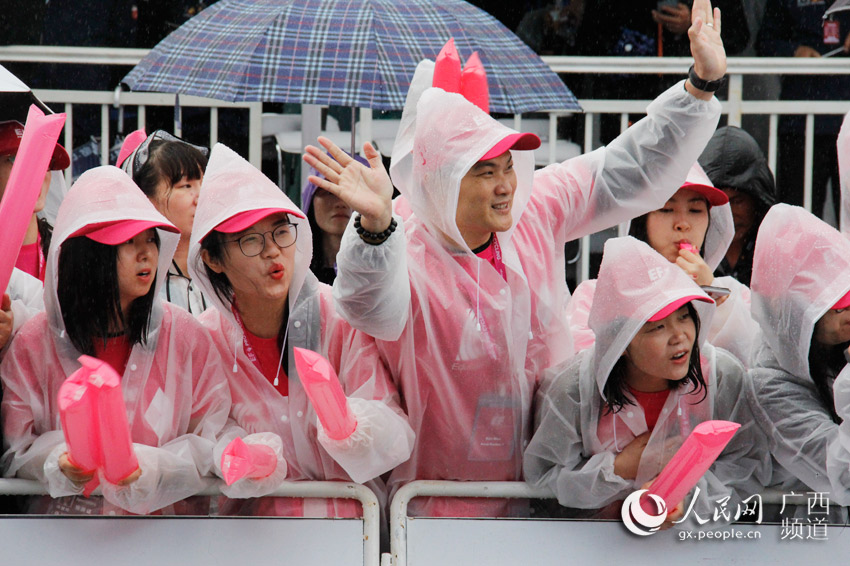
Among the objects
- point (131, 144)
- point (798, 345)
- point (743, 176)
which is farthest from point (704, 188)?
point (131, 144)

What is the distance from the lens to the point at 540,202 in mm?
3082

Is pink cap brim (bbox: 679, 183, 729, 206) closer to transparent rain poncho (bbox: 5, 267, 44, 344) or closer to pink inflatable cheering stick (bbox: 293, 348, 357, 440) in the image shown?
pink inflatable cheering stick (bbox: 293, 348, 357, 440)

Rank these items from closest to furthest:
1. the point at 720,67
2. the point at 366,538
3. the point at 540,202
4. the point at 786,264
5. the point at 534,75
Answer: the point at 366,538
the point at 786,264
the point at 720,67
the point at 540,202
the point at 534,75

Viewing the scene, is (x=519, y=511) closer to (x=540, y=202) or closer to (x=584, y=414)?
(x=584, y=414)

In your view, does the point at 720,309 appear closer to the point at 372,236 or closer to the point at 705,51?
the point at 705,51

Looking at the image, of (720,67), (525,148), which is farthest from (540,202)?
(720,67)

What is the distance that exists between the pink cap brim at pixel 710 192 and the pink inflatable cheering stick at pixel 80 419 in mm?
1986

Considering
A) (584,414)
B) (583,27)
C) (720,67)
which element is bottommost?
(584,414)

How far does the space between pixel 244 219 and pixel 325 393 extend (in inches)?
21.8

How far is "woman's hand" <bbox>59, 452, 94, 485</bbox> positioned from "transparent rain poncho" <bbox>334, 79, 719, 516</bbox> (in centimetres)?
72

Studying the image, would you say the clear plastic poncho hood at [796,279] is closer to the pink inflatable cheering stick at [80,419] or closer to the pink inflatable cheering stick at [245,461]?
the pink inflatable cheering stick at [245,461]

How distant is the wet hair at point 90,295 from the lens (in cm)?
266

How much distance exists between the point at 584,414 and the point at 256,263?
3.05 ft

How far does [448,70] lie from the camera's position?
2.96m
